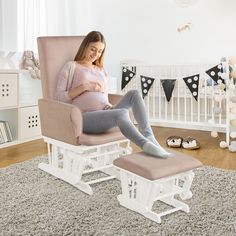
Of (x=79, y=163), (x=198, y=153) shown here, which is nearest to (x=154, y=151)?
(x=79, y=163)

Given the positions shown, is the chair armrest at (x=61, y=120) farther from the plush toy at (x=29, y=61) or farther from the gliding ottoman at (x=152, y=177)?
the plush toy at (x=29, y=61)

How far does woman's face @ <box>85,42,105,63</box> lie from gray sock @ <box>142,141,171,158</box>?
0.85 m

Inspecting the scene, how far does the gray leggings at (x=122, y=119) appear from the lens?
6.77 ft

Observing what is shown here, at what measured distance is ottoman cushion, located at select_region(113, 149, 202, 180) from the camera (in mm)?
1643

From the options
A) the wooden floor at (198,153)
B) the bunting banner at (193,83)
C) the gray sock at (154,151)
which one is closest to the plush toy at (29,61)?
the wooden floor at (198,153)

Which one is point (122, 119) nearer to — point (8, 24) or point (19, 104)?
point (19, 104)

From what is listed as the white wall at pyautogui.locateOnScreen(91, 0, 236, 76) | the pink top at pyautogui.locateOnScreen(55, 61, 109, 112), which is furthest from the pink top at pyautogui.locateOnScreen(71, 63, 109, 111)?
the white wall at pyautogui.locateOnScreen(91, 0, 236, 76)

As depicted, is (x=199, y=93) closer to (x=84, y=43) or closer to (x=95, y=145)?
(x=84, y=43)

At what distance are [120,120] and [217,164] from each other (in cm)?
100

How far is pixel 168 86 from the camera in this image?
12.5ft

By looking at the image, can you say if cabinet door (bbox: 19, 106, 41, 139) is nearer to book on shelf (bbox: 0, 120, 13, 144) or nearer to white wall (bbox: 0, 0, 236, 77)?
book on shelf (bbox: 0, 120, 13, 144)

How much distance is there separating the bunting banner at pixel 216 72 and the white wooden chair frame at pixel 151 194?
1.83m

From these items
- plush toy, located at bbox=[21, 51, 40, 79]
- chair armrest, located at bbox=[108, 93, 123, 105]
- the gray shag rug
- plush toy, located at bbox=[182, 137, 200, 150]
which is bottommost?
the gray shag rug

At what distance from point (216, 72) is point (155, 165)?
2095 mm
